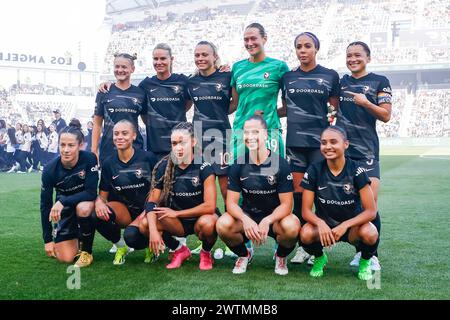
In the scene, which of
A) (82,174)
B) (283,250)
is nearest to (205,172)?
(283,250)

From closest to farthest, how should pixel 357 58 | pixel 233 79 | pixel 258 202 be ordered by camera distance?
pixel 258 202, pixel 357 58, pixel 233 79

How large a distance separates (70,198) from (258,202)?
5.47ft

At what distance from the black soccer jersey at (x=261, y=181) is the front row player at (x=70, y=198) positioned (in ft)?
4.32

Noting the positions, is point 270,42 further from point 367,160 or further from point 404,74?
point 367,160

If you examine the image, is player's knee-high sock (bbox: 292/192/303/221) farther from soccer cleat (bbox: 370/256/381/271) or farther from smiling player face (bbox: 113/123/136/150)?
smiling player face (bbox: 113/123/136/150)

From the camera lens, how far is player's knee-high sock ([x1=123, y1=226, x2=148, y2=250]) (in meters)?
4.22

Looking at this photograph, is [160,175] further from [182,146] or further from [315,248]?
[315,248]

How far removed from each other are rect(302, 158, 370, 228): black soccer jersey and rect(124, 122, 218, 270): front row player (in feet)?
2.78

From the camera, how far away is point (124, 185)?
4.53 metres

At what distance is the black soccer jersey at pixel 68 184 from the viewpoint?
441cm

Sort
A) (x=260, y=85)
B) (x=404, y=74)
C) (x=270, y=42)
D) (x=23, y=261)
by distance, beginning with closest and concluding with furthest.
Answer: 1. (x=23, y=261)
2. (x=260, y=85)
3. (x=404, y=74)
4. (x=270, y=42)
